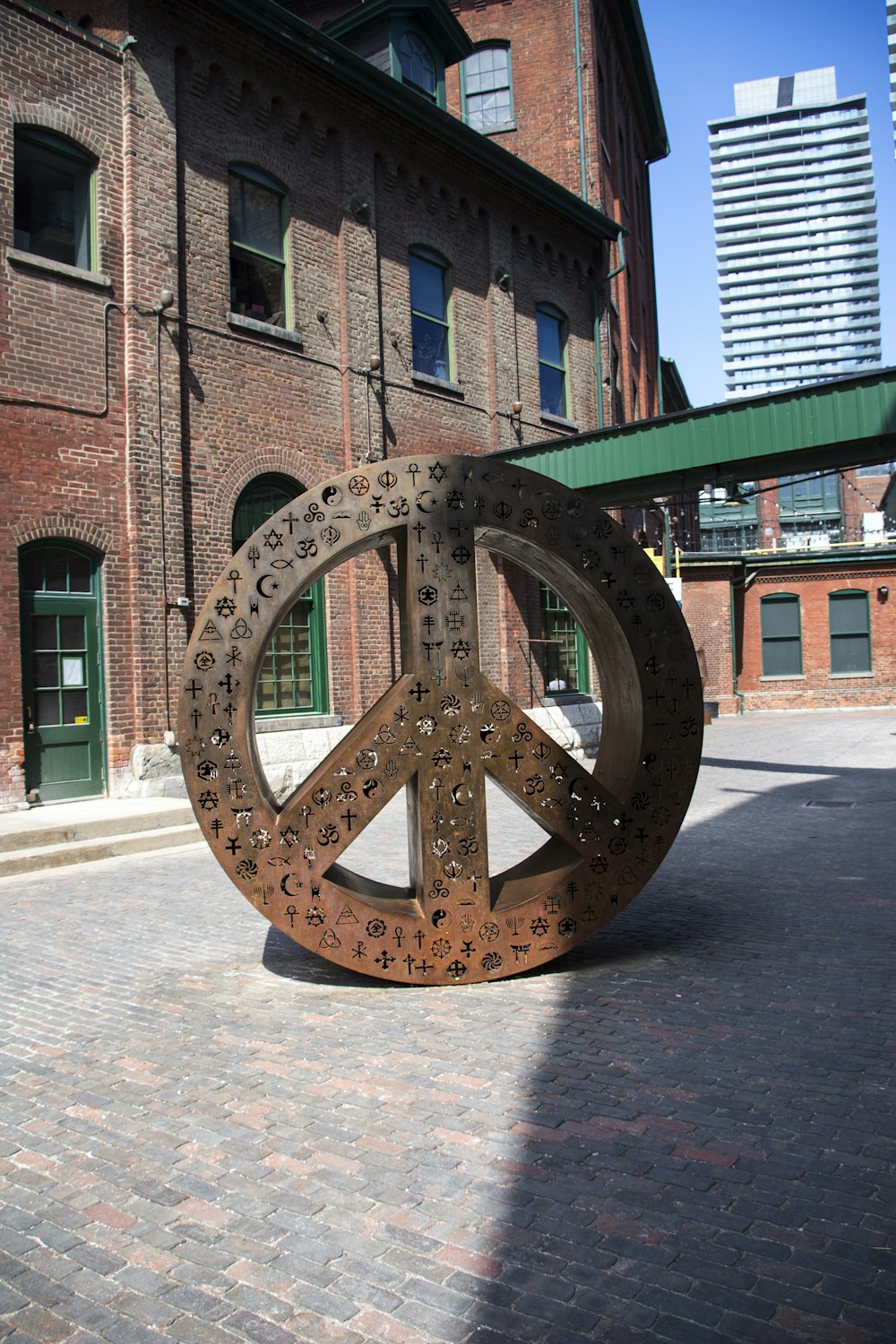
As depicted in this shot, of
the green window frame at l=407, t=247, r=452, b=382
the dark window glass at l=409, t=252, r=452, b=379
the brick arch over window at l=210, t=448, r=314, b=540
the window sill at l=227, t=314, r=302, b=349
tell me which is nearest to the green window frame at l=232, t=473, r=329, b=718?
the brick arch over window at l=210, t=448, r=314, b=540

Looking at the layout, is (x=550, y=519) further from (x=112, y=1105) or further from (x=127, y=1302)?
(x=127, y=1302)

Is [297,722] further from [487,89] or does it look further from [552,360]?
[487,89]

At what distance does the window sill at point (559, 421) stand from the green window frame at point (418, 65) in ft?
17.9

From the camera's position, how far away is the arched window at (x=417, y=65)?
17.8 meters

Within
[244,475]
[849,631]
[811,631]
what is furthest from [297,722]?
[849,631]

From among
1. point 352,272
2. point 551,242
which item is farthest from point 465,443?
point 551,242

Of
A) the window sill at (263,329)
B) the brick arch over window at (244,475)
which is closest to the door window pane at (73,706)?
the brick arch over window at (244,475)

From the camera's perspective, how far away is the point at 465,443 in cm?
1700

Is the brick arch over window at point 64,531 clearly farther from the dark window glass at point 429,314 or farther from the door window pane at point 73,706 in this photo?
the dark window glass at point 429,314

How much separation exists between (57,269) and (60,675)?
4.36 meters

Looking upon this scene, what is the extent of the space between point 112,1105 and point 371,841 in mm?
6272

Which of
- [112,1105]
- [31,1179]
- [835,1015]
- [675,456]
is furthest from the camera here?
[675,456]

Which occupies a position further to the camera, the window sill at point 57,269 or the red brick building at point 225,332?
the red brick building at point 225,332

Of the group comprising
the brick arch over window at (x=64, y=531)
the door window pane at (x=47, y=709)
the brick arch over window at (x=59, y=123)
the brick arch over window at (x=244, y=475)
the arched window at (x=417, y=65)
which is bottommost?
the door window pane at (x=47, y=709)
